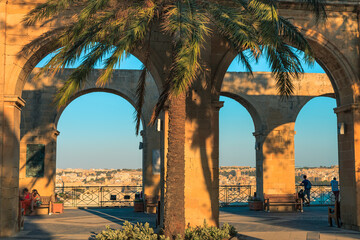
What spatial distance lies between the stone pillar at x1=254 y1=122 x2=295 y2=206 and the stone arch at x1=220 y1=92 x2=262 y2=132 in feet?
2.14

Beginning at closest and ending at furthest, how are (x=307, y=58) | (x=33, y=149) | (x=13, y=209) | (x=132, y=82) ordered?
(x=307, y=58), (x=13, y=209), (x=33, y=149), (x=132, y=82)

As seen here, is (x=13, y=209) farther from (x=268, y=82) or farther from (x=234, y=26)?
(x=268, y=82)

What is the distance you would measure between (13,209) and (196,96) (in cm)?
557

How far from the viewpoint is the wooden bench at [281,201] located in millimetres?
19906

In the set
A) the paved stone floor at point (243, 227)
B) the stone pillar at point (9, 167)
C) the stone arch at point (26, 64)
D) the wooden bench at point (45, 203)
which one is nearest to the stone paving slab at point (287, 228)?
the paved stone floor at point (243, 227)

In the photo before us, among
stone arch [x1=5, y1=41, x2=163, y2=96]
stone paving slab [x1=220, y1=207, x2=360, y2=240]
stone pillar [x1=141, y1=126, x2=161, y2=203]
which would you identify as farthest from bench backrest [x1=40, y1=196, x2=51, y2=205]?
stone arch [x1=5, y1=41, x2=163, y2=96]

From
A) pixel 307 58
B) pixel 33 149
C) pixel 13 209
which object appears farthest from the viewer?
pixel 33 149

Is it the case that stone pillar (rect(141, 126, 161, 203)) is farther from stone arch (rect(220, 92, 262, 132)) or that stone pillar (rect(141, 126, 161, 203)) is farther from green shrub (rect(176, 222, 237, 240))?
green shrub (rect(176, 222, 237, 240))

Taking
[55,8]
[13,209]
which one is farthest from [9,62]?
[13,209]

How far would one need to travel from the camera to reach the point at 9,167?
12.3 meters

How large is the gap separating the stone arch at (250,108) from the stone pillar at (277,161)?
2.14 ft

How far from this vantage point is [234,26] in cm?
948

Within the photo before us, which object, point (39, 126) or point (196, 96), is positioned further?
point (39, 126)

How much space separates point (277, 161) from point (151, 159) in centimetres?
558
